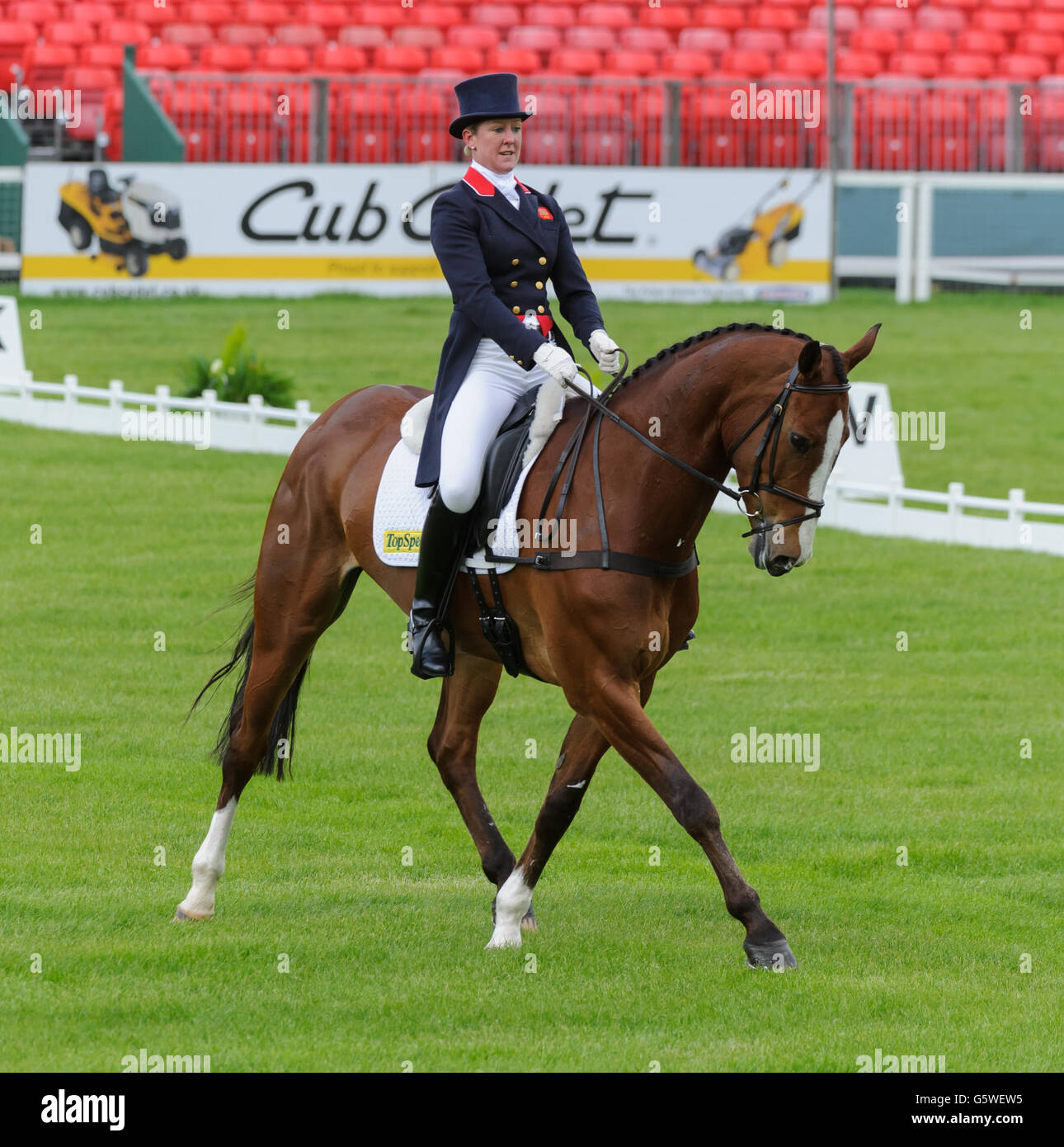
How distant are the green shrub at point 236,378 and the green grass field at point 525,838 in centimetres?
278

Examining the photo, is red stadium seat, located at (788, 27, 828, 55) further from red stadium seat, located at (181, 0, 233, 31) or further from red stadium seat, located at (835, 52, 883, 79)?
red stadium seat, located at (181, 0, 233, 31)

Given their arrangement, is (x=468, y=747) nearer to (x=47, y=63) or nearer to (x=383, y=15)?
(x=47, y=63)

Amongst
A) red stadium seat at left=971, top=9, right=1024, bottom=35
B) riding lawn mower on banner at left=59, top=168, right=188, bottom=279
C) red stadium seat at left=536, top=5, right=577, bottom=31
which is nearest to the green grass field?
riding lawn mower on banner at left=59, top=168, right=188, bottom=279

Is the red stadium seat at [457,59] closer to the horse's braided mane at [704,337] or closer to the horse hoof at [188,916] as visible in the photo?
the horse's braided mane at [704,337]

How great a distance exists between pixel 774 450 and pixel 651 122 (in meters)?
21.8

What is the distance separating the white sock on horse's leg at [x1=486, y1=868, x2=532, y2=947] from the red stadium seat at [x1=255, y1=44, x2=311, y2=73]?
24230mm

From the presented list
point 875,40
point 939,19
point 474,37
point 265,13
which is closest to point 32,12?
point 265,13

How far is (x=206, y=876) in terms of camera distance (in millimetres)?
7230

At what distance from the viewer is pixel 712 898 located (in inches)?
297

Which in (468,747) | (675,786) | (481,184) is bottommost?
(468,747)

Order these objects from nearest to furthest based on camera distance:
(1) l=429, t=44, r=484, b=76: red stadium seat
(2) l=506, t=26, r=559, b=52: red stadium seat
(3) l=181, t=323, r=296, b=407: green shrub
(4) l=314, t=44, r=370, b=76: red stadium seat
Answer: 1. (3) l=181, t=323, r=296, b=407: green shrub
2. (4) l=314, t=44, r=370, b=76: red stadium seat
3. (1) l=429, t=44, r=484, b=76: red stadium seat
4. (2) l=506, t=26, r=559, b=52: red stadium seat

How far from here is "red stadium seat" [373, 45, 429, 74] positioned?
29.5 meters

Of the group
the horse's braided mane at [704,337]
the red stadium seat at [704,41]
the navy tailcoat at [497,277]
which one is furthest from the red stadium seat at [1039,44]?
the horse's braided mane at [704,337]
